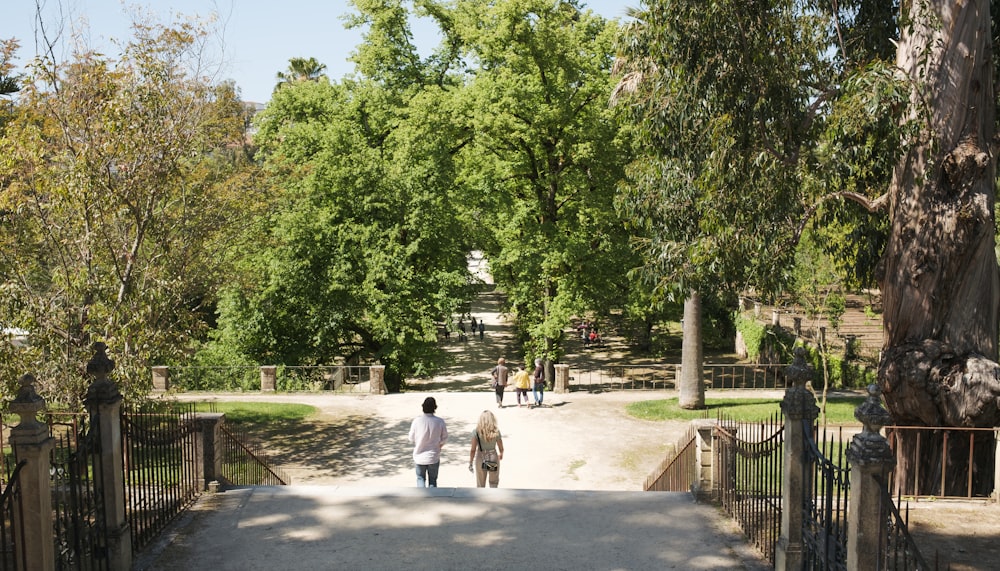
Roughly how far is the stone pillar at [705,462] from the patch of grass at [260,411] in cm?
1183

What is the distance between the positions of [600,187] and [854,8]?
13259mm

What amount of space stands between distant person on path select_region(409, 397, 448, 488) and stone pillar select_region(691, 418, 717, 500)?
10.8 ft

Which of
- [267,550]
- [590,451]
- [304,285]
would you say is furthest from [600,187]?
[267,550]

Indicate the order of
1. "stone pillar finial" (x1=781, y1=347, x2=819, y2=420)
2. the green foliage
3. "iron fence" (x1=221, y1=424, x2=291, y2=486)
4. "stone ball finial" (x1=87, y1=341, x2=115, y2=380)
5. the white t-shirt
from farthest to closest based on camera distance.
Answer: the green foliage → "iron fence" (x1=221, y1=424, x2=291, y2=486) → the white t-shirt → "stone ball finial" (x1=87, y1=341, x2=115, y2=380) → "stone pillar finial" (x1=781, y1=347, x2=819, y2=420)

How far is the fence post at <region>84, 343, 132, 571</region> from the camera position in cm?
743

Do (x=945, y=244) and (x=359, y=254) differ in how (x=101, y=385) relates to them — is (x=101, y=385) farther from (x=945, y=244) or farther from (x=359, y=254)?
(x=359, y=254)

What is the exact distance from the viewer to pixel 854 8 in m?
12.9

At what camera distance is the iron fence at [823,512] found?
6566 mm

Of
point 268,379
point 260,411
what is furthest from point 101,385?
point 268,379

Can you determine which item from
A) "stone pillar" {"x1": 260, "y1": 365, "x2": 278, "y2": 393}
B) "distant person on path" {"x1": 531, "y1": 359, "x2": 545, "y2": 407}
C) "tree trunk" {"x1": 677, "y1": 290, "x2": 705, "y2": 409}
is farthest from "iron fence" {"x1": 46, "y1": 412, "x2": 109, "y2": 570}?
"tree trunk" {"x1": 677, "y1": 290, "x2": 705, "y2": 409}

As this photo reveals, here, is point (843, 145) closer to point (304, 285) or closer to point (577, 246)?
point (577, 246)

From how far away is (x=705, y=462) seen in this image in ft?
32.3

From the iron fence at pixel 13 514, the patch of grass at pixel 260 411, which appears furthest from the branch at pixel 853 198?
the patch of grass at pixel 260 411

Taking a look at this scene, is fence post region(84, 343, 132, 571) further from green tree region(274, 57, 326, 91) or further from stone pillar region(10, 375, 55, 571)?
green tree region(274, 57, 326, 91)
